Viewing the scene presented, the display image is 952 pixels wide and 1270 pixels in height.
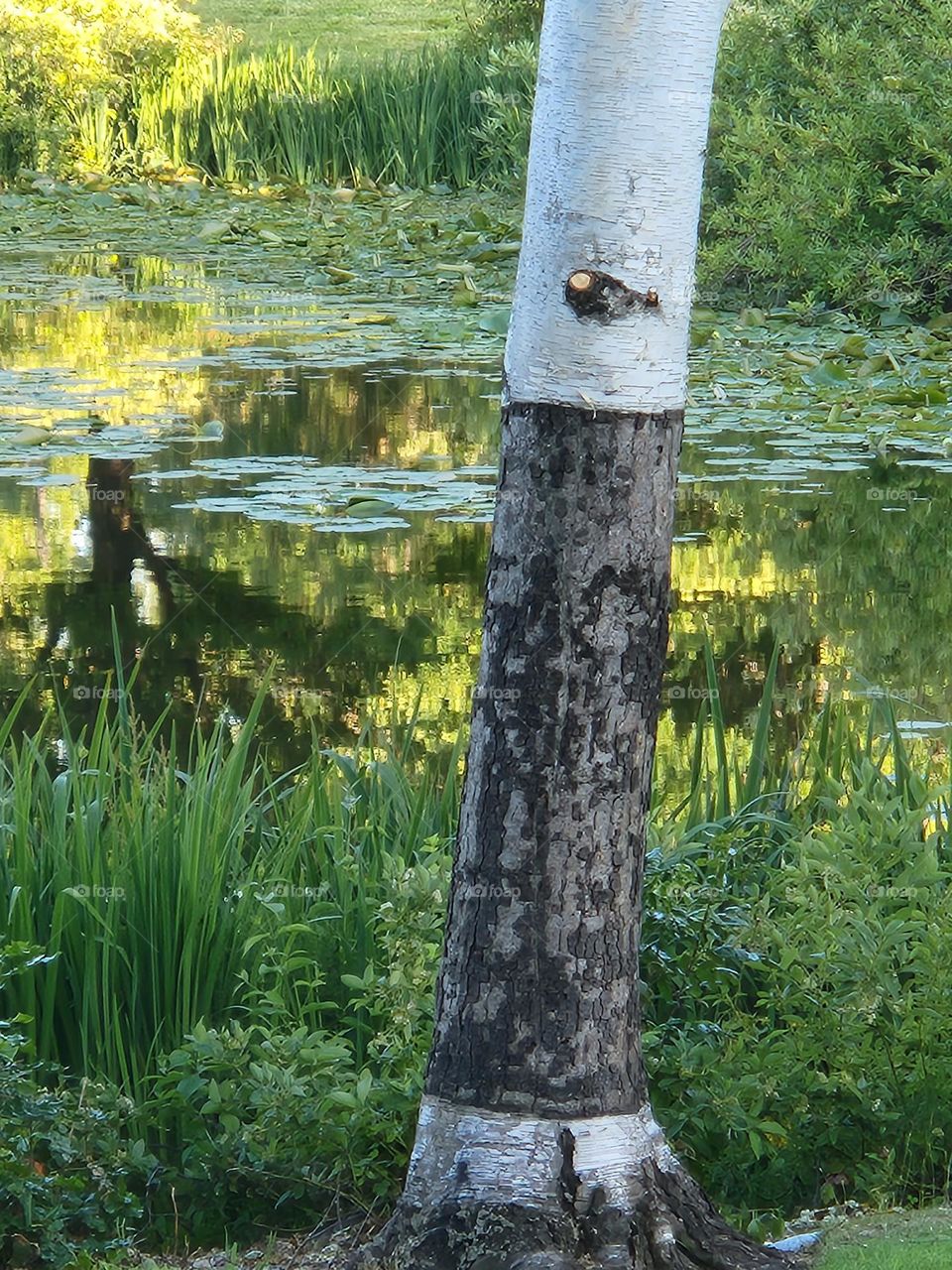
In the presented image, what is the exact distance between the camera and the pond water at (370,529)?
5492 millimetres

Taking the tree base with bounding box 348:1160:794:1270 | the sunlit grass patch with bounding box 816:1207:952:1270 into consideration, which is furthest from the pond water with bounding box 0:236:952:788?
the sunlit grass patch with bounding box 816:1207:952:1270

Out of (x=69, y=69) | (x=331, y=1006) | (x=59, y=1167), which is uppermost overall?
(x=69, y=69)

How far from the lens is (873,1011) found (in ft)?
10.00

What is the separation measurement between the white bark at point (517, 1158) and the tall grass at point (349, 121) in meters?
15.7

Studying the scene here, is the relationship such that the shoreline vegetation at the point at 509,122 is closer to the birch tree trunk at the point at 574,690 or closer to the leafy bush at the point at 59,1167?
the birch tree trunk at the point at 574,690

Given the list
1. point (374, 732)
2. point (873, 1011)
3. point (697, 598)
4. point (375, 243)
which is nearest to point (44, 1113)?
point (873, 1011)

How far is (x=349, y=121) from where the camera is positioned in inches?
720

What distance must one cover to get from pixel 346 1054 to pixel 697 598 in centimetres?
363

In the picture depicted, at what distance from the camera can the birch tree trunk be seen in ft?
7.99

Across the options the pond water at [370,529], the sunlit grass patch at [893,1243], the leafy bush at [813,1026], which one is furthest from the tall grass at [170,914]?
the sunlit grass patch at [893,1243]

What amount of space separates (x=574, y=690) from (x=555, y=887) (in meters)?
0.27

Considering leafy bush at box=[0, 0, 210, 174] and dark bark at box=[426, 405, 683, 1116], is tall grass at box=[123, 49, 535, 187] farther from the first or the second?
dark bark at box=[426, 405, 683, 1116]

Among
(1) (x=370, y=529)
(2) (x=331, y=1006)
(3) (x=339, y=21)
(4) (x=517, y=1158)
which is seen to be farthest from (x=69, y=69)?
(4) (x=517, y=1158)

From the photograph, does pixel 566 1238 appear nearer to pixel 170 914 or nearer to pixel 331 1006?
pixel 331 1006
